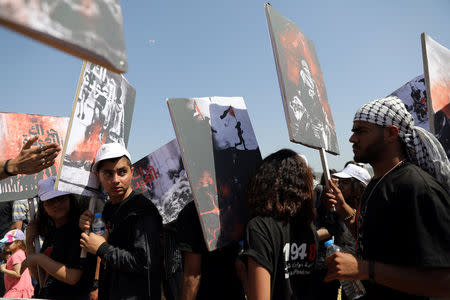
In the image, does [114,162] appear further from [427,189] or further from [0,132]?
[427,189]

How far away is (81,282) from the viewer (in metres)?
2.73

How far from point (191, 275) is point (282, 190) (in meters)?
0.85

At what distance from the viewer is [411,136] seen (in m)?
2.21

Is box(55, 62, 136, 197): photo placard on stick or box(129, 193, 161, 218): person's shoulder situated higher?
box(55, 62, 136, 197): photo placard on stick

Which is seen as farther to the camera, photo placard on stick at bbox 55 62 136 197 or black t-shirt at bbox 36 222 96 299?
black t-shirt at bbox 36 222 96 299

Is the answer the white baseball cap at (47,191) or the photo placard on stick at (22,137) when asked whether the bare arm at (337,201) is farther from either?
the photo placard on stick at (22,137)

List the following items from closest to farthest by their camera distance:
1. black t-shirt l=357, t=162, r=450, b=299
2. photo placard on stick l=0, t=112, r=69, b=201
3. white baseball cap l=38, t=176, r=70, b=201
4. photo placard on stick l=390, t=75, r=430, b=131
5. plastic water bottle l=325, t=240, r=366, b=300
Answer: black t-shirt l=357, t=162, r=450, b=299 → plastic water bottle l=325, t=240, r=366, b=300 → white baseball cap l=38, t=176, r=70, b=201 → photo placard on stick l=0, t=112, r=69, b=201 → photo placard on stick l=390, t=75, r=430, b=131

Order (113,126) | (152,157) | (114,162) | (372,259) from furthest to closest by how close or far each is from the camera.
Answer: (152,157)
(113,126)
(114,162)
(372,259)

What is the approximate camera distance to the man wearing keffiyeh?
5.49ft

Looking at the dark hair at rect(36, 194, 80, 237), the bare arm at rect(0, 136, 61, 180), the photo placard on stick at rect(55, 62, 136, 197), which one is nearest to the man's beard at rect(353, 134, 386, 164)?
the photo placard on stick at rect(55, 62, 136, 197)

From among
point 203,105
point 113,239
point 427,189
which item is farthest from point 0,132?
point 427,189

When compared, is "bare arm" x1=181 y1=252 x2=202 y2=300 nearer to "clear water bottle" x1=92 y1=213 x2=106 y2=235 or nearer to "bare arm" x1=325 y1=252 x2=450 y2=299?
"clear water bottle" x1=92 y1=213 x2=106 y2=235

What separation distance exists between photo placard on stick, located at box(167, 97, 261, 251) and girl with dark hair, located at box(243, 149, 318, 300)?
0.85ft

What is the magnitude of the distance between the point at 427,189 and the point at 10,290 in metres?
5.44
